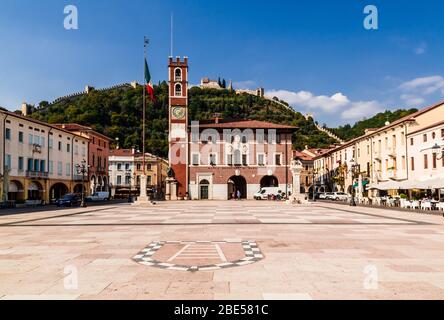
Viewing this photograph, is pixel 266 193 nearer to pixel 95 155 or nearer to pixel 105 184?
pixel 95 155

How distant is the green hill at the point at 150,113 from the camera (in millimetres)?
101525

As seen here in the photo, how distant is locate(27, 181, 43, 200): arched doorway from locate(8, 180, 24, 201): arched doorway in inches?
61.1

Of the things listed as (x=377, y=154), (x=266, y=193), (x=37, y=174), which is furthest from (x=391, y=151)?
(x=37, y=174)

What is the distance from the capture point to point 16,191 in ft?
148

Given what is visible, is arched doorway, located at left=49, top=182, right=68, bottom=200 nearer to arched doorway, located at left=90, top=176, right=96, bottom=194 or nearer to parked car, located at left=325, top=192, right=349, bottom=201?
arched doorway, located at left=90, top=176, right=96, bottom=194

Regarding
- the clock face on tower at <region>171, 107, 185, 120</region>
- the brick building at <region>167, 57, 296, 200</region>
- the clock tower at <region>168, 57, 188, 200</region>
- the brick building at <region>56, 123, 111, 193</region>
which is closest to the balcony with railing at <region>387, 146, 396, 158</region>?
the brick building at <region>167, 57, 296, 200</region>

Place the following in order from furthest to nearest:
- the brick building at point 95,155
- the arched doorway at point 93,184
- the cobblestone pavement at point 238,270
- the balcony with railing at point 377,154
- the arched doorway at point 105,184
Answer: the arched doorway at point 105,184, the arched doorway at point 93,184, the brick building at point 95,155, the balcony with railing at point 377,154, the cobblestone pavement at point 238,270

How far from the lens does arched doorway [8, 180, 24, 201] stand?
44406mm

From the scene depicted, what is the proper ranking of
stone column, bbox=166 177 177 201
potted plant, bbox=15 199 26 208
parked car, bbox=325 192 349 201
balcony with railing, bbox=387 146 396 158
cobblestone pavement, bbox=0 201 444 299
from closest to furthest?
cobblestone pavement, bbox=0 201 444 299 → potted plant, bbox=15 199 26 208 → balcony with railing, bbox=387 146 396 158 → stone column, bbox=166 177 177 201 → parked car, bbox=325 192 349 201

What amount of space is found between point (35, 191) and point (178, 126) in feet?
76.9

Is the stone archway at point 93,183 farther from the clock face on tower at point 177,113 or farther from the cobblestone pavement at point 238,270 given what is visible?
the cobblestone pavement at point 238,270

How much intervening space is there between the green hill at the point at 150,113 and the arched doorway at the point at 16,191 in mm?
45638

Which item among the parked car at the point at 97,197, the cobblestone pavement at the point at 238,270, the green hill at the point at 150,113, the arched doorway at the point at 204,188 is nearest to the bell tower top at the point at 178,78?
the arched doorway at the point at 204,188
